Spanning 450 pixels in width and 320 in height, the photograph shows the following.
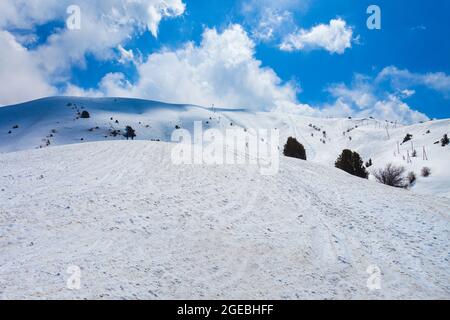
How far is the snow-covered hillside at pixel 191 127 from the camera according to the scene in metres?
30.2

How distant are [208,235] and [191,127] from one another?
1762 inches

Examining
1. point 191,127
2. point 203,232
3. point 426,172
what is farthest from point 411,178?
point 191,127

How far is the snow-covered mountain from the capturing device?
576 cm

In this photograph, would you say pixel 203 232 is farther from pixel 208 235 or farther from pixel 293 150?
pixel 293 150

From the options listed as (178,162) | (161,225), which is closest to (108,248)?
(161,225)

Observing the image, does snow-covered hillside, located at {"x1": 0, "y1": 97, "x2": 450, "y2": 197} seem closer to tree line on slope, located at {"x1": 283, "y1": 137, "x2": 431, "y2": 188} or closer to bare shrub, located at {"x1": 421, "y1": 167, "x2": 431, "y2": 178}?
bare shrub, located at {"x1": 421, "y1": 167, "x2": 431, "y2": 178}

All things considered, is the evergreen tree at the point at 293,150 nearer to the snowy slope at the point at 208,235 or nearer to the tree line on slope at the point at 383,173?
the tree line on slope at the point at 383,173

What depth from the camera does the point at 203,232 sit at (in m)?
7.54

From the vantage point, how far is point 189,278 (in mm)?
5914

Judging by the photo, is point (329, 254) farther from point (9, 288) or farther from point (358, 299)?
point (9, 288)

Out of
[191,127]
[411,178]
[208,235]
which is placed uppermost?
[191,127]

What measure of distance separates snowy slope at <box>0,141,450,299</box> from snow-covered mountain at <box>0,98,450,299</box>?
1.2 inches

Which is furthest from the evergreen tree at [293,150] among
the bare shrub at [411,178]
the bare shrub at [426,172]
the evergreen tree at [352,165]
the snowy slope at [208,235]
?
the snowy slope at [208,235]
